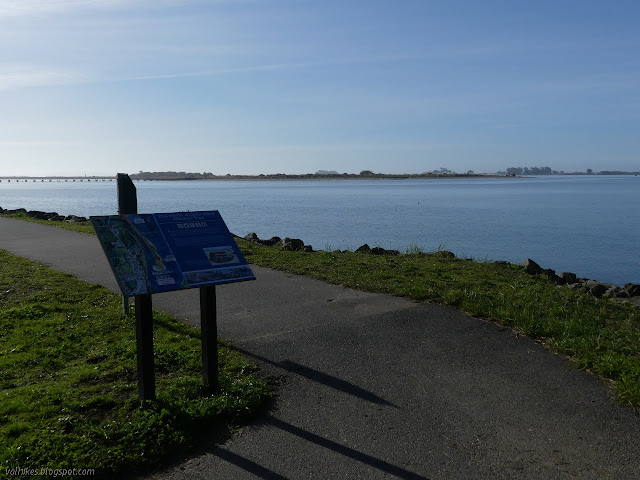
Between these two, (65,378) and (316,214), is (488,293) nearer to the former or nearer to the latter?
(65,378)

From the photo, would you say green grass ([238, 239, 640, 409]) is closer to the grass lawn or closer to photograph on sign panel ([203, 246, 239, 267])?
the grass lawn

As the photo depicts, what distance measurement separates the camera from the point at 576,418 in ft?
14.1

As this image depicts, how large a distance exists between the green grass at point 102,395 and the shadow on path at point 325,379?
9.6 inches

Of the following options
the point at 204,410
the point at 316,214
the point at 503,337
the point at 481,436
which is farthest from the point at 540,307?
the point at 316,214

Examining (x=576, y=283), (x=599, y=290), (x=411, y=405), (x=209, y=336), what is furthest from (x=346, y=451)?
(x=576, y=283)

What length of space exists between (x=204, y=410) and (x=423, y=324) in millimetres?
3193

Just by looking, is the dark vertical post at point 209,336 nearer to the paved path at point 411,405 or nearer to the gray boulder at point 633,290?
the paved path at point 411,405

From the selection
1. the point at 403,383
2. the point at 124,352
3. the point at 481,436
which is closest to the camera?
the point at 481,436

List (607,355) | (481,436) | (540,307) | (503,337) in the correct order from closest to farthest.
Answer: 1. (481,436)
2. (607,355)
3. (503,337)
4. (540,307)

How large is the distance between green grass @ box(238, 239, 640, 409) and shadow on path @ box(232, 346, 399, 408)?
2041 millimetres

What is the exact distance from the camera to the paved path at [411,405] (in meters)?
3.65

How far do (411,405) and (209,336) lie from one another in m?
1.74

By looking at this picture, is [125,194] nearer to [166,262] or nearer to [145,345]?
[166,262]

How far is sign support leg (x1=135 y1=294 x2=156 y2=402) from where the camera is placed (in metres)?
4.21
